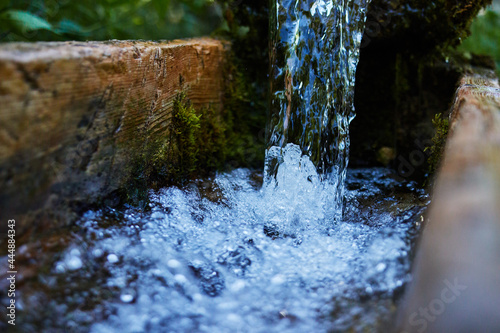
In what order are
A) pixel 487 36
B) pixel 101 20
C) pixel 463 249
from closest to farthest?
pixel 463 249 < pixel 101 20 < pixel 487 36

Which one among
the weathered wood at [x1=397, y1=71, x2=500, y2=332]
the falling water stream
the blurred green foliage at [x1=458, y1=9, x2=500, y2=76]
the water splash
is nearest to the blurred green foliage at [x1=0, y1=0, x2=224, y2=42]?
the water splash

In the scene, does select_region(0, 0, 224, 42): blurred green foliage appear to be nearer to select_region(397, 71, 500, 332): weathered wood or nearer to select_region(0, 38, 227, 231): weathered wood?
select_region(0, 38, 227, 231): weathered wood

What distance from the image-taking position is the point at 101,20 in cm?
342

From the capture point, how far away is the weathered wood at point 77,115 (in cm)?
116

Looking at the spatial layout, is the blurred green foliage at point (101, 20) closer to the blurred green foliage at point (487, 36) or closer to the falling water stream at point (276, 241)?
the falling water stream at point (276, 241)

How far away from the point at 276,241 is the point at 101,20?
8.82ft

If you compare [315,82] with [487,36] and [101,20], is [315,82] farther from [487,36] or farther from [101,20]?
[487,36]

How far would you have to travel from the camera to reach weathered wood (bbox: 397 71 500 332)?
98 cm

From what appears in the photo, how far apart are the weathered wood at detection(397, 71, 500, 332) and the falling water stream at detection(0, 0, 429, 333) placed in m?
0.11

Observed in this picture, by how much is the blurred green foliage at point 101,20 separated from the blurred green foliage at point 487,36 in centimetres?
262

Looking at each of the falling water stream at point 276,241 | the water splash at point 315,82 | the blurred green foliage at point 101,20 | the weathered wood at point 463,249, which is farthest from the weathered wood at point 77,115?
the weathered wood at point 463,249

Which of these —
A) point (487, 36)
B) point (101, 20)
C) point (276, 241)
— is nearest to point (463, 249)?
point (276, 241)

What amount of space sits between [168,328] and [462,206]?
85 cm

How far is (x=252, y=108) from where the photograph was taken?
7.99 feet
